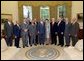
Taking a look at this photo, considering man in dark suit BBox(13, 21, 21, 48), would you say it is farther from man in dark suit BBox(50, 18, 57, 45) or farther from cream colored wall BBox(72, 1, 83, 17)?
cream colored wall BBox(72, 1, 83, 17)

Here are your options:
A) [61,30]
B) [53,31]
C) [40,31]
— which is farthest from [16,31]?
[61,30]

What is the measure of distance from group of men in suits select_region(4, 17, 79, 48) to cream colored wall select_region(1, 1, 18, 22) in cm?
210

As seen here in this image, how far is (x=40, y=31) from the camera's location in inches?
298

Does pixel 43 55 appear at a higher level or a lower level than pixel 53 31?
lower

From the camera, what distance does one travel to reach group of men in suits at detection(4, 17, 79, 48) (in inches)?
284

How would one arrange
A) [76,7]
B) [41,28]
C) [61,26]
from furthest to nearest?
[76,7]
[41,28]
[61,26]

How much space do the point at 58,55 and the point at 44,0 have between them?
5.40 metres

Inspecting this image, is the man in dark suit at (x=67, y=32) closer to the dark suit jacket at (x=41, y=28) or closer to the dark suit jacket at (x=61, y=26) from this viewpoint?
the dark suit jacket at (x=61, y=26)

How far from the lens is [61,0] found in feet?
33.5

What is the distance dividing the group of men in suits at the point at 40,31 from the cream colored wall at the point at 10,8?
2.10 metres

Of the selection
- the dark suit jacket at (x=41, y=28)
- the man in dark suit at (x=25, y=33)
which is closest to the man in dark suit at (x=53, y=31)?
the dark suit jacket at (x=41, y=28)

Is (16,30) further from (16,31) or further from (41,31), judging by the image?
(41,31)

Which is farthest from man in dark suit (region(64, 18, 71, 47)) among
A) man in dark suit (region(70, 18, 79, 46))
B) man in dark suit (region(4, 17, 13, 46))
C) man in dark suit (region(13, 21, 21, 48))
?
man in dark suit (region(4, 17, 13, 46))

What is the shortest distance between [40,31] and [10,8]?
2.89 meters
